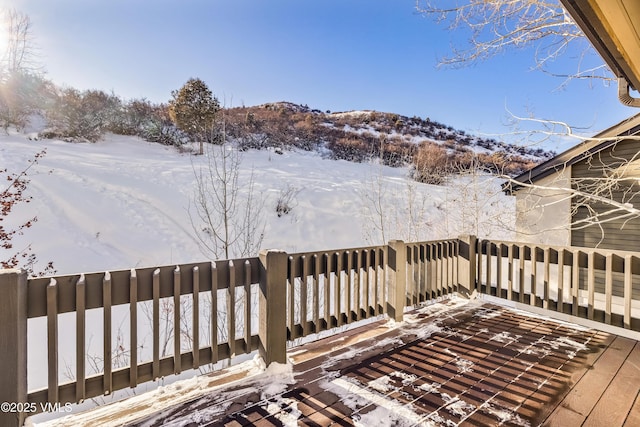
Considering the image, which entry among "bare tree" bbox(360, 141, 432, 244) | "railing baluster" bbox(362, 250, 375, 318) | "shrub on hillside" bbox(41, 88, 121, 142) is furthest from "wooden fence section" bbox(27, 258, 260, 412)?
"shrub on hillside" bbox(41, 88, 121, 142)

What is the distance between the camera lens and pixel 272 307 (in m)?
2.62

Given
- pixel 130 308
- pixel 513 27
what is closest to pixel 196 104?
pixel 513 27

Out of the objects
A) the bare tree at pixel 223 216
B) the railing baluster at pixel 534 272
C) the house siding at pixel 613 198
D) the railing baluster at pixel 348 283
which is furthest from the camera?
the bare tree at pixel 223 216

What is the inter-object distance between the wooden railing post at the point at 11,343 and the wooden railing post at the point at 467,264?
4.66 metres

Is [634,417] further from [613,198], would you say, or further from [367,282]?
[613,198]

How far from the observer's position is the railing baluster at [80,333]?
6.48 ft

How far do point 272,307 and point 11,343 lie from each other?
5.19 feet

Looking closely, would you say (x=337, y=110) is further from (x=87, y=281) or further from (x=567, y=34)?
(x=87, y=281)

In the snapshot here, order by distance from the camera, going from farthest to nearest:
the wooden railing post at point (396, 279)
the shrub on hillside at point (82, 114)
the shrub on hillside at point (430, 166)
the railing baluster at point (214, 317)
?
the shrub on hillside at point (430, 166) < the shrub on hillside at point (82, 114) < the wooden railing post at point (396, 279) < the railing baluster at point (214, 317)

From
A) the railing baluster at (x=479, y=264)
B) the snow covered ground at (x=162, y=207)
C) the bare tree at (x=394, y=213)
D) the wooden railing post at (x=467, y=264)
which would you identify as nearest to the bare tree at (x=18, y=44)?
the snow covered ground at (x=162, y=207)

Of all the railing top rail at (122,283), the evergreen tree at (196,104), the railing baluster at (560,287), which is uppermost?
the evergreen tree at (196,104)

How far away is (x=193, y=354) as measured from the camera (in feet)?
7.81

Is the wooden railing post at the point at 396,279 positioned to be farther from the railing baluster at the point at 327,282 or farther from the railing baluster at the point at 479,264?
the railing baluster at the point at 479,264

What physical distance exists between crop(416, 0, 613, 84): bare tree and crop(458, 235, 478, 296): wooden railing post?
357cm
